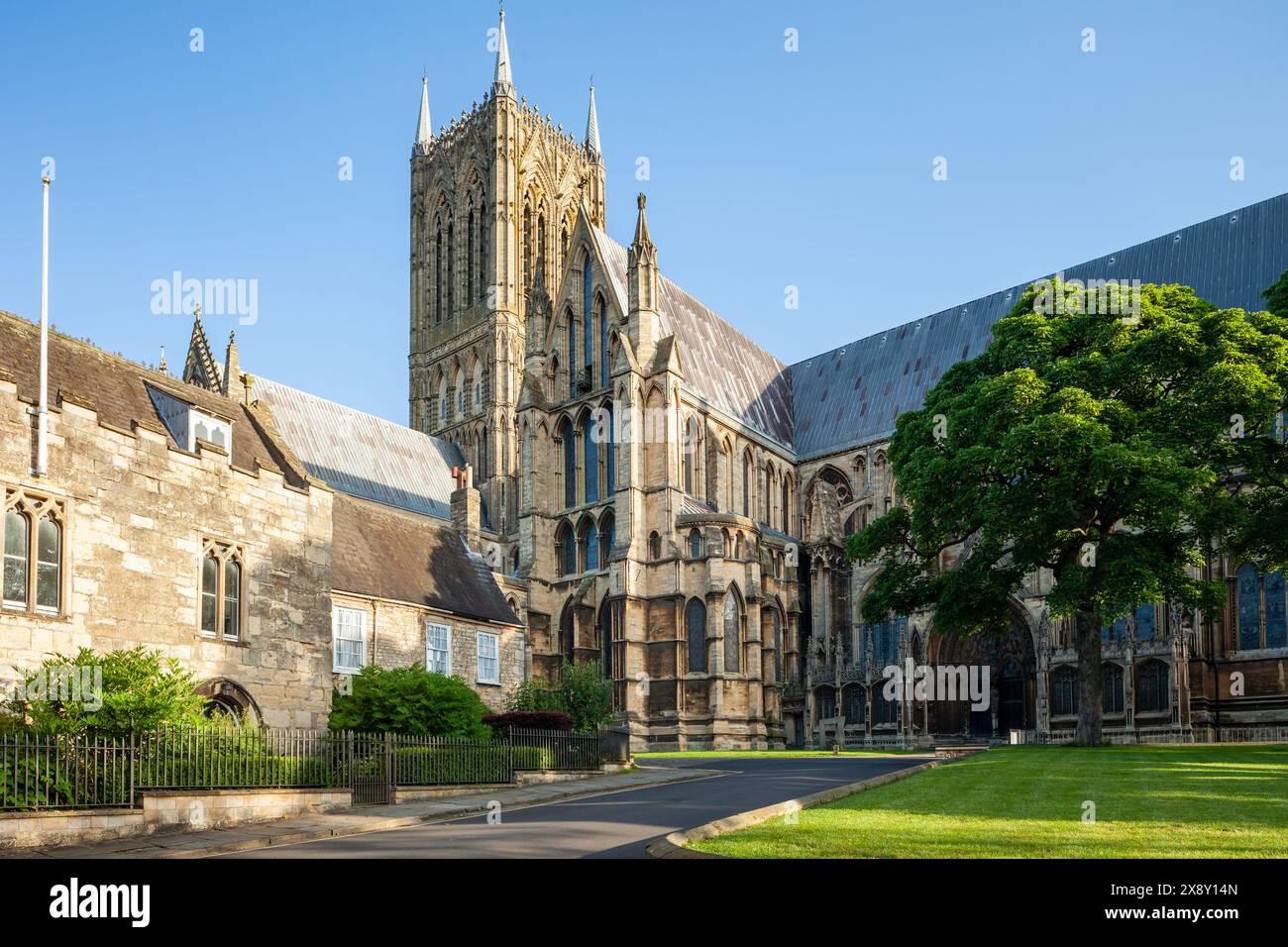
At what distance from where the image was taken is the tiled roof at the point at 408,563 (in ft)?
107

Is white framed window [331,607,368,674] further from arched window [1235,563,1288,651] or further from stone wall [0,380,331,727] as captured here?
arched window [1235,563,1288,651]

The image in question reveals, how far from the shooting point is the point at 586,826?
17281 millimetres

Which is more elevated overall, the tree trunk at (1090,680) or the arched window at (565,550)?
the arched window at (565,550)

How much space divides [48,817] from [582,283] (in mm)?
49647

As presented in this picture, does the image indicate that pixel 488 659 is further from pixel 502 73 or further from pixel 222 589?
pixel 502 73

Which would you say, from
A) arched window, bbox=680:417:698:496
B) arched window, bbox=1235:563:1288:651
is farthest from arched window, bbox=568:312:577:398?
arched window, bbox=1235:563:1288:651

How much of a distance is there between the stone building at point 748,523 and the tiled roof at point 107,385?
29.0m

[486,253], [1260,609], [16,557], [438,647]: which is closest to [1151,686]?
[1260,609]

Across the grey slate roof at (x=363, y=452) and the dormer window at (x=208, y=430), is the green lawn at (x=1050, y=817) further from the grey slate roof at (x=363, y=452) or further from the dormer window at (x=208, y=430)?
the grey slate roof at (x=363, y=452)

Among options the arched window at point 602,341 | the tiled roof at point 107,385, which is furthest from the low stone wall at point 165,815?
the arched window at point 602,341

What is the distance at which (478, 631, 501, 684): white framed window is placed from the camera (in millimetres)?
35906

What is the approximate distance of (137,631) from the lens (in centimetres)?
2147

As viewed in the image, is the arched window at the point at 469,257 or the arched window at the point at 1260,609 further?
the arched window at the point at 469,257

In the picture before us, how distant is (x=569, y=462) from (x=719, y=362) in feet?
35.0
